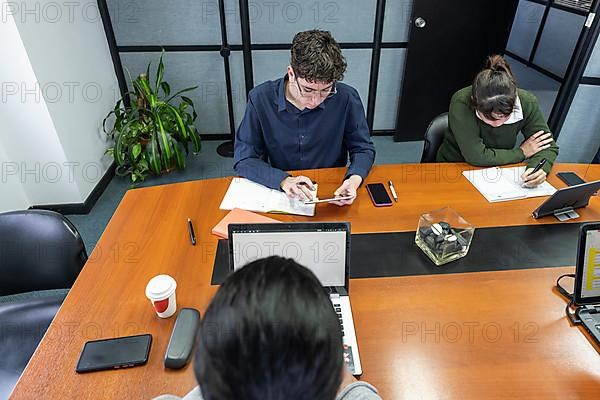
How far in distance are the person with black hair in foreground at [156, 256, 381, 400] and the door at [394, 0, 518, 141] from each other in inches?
121

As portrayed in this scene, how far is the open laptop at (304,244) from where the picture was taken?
104cm

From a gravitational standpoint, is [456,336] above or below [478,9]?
below

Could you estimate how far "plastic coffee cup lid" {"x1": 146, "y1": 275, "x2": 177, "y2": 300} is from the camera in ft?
3.23

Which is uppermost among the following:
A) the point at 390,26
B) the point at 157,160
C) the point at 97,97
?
the point at 390,26

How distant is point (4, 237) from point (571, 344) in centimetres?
170

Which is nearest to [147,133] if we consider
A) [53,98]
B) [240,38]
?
[53,98]

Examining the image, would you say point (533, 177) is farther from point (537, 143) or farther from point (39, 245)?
point (39, 245)

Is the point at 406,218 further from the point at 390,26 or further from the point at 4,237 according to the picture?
the point at 390,26

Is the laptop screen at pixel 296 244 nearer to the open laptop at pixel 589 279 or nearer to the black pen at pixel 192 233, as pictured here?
the black pen at pixel 192 233

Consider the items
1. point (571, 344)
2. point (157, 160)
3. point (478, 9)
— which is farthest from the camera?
point (478, 9)

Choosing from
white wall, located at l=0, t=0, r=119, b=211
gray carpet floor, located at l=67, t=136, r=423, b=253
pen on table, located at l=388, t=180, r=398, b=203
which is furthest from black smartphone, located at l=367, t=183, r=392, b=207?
white wall, located at l=0, t=0, r=119, b=211

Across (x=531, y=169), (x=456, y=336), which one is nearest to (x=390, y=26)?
(x=531, y=169)

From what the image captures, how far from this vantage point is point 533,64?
4715 mm

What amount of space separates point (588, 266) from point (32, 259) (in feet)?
5.50
